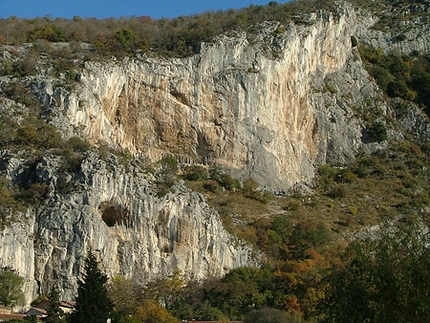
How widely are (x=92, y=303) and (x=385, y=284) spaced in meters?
14.4

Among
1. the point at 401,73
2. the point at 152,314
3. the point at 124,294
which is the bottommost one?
the point at 152,314

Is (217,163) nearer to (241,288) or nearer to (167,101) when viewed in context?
(167,101)

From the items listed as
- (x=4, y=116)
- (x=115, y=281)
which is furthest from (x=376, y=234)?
(x=4, y=116)

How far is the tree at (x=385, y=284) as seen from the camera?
28328mm

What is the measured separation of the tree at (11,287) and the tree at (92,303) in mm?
8643

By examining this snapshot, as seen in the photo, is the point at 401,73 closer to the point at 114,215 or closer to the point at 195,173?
the point at 195,173

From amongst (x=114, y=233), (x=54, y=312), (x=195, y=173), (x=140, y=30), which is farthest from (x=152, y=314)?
(x=140, y=30)

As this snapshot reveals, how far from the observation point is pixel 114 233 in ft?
178

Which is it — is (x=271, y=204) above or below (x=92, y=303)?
above

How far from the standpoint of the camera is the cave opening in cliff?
2156 inches

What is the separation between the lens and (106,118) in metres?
66.3

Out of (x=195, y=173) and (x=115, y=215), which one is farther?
(x=195, y=173)

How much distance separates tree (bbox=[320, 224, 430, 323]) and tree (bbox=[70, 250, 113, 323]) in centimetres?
1182

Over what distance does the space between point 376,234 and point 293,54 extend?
1879 centimetres
